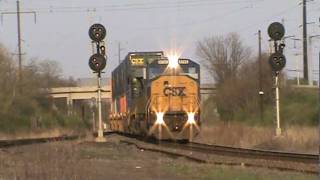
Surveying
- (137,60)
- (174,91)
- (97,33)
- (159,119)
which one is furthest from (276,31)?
(137,60)

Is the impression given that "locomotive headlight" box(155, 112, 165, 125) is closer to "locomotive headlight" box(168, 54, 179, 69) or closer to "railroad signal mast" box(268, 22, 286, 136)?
"locomotive headlight" box(168, 54, 179, 69)

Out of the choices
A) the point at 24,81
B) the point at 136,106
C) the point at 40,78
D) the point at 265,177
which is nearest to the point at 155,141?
the point at 136,106

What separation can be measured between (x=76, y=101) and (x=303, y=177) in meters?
96.6

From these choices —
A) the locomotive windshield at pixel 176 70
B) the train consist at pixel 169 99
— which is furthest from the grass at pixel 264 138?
the locomotive windshield at pixel 176 70

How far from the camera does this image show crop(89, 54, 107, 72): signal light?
29.8m

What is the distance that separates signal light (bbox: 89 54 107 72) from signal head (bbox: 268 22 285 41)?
8255mm

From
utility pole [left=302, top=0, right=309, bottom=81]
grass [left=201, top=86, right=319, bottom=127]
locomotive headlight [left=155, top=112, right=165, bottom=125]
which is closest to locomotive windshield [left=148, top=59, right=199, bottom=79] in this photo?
locomotive headlight [left=155, top=112, right=165, bottom=125]

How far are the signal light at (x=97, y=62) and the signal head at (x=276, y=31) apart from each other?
27.1ft

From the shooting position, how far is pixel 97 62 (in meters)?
29.9

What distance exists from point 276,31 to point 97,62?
8849 mm

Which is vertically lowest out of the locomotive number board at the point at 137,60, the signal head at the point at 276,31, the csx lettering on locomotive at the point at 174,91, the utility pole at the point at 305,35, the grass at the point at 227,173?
the grass at the point at 227,173

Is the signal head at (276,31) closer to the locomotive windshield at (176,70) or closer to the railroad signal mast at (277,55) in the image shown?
the railroad signal mast at (277,55)

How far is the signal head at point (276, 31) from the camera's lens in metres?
31.3

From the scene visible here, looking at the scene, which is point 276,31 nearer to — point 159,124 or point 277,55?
point 277,55
